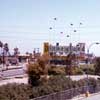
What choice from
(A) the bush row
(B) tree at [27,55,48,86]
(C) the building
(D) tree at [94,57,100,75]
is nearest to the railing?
(A) the bush row

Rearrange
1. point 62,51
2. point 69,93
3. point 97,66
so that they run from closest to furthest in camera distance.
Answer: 1. point 69,93
2. point 97,66
3. point 62,51

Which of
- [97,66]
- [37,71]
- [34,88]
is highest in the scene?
[37,71]

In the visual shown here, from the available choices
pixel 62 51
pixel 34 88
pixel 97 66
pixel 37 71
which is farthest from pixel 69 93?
pixel 62 51

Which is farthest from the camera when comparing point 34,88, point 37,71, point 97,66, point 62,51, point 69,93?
point 62,51

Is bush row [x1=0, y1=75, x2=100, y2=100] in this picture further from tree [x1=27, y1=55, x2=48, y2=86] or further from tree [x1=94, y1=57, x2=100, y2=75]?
tree [x1=94, y1=57, x2=100, y2=75]

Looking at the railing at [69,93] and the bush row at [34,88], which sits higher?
the bush row at [34,88]

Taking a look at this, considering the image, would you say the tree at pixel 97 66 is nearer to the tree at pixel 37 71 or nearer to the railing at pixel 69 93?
the railing at pixel 69 93

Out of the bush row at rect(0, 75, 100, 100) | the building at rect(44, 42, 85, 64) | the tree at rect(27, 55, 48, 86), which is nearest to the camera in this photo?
the bush row at rect(0, 75, 100, 100)

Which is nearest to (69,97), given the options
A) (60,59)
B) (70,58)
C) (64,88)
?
(64,88)

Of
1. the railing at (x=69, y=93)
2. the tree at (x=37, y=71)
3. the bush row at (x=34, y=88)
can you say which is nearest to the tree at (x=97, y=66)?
the railing at (x=69, y=93)

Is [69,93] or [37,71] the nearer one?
[69,93]

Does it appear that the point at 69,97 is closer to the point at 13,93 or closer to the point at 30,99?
the point at 30,99

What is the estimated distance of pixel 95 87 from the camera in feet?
197

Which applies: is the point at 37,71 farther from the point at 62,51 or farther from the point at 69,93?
the point at 62,51
